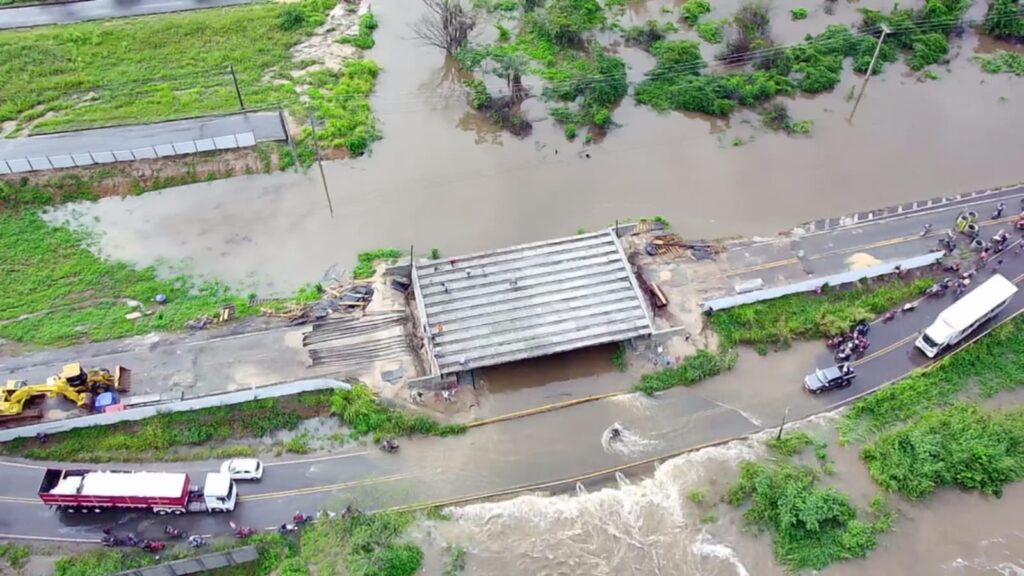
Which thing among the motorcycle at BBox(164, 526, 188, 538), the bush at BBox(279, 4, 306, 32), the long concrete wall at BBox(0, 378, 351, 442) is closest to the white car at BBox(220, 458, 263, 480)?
the motorcycle at BBox(164, 526, 188, 538)

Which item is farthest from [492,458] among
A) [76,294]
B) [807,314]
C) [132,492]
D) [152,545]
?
[76,294]

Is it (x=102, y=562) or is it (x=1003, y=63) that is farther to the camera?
(x=1003, y=63)

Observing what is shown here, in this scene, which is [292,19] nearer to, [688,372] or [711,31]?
[711,31]

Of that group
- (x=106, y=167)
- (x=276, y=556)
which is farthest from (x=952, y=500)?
(x=106, y=167)

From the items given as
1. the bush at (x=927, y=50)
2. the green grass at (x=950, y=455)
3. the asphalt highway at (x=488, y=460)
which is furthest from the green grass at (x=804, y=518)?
the bush at (x=927, y=50)

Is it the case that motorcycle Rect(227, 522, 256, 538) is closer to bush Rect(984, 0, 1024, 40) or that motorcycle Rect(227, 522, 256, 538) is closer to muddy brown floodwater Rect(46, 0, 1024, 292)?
muddy brown floodwater Rect(46, 0, 1024, 292)
